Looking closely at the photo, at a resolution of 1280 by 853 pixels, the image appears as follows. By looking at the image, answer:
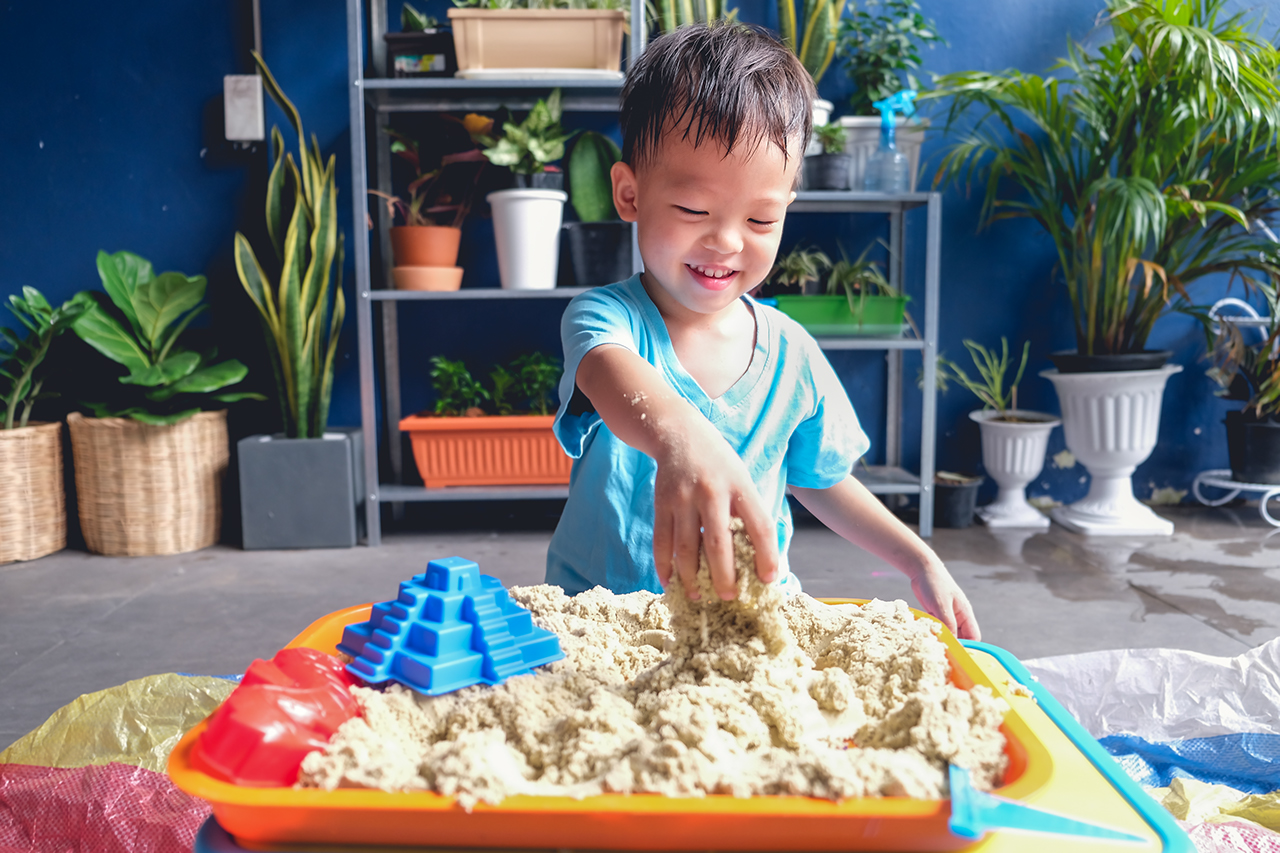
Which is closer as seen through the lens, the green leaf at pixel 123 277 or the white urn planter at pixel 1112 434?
the green leaf at pixel 123 277

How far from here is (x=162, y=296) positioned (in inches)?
100

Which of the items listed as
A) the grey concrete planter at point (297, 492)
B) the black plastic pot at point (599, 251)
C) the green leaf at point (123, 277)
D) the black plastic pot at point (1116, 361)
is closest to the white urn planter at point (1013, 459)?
the black plastic pot at point (1116, 361)

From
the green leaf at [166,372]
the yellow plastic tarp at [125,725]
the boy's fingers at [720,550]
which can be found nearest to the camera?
the boy's fingers at [720,550]

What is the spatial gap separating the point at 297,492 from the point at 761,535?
91.4 inches

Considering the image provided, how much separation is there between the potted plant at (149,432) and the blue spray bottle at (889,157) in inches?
77.4

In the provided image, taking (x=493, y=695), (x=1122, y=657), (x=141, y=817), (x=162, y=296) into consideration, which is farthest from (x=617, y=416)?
(x=162, y=296)

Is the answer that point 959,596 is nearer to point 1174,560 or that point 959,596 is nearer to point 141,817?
point 141,817

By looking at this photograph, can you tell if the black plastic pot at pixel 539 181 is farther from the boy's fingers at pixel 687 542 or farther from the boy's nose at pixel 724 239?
the boy's fingers at pixel 687 542

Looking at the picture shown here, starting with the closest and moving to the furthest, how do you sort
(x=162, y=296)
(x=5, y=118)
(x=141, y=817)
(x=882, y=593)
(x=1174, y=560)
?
(x=141, y=817), (x=882, y=593), (x=1174, y=560), (x=162, y=296), (x=5, y=118)

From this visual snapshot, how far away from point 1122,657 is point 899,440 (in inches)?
74.7

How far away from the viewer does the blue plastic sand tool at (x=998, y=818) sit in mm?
358

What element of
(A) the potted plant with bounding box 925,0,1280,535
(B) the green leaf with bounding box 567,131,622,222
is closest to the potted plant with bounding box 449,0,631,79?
(B) the green leaf with bounding box 567,131,622,222

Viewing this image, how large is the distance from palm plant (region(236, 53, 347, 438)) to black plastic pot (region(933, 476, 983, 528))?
1915 millimetres

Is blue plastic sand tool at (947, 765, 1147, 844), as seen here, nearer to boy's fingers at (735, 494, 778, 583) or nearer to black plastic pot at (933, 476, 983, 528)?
boy's fingers at (735, 494, 778, 583)
